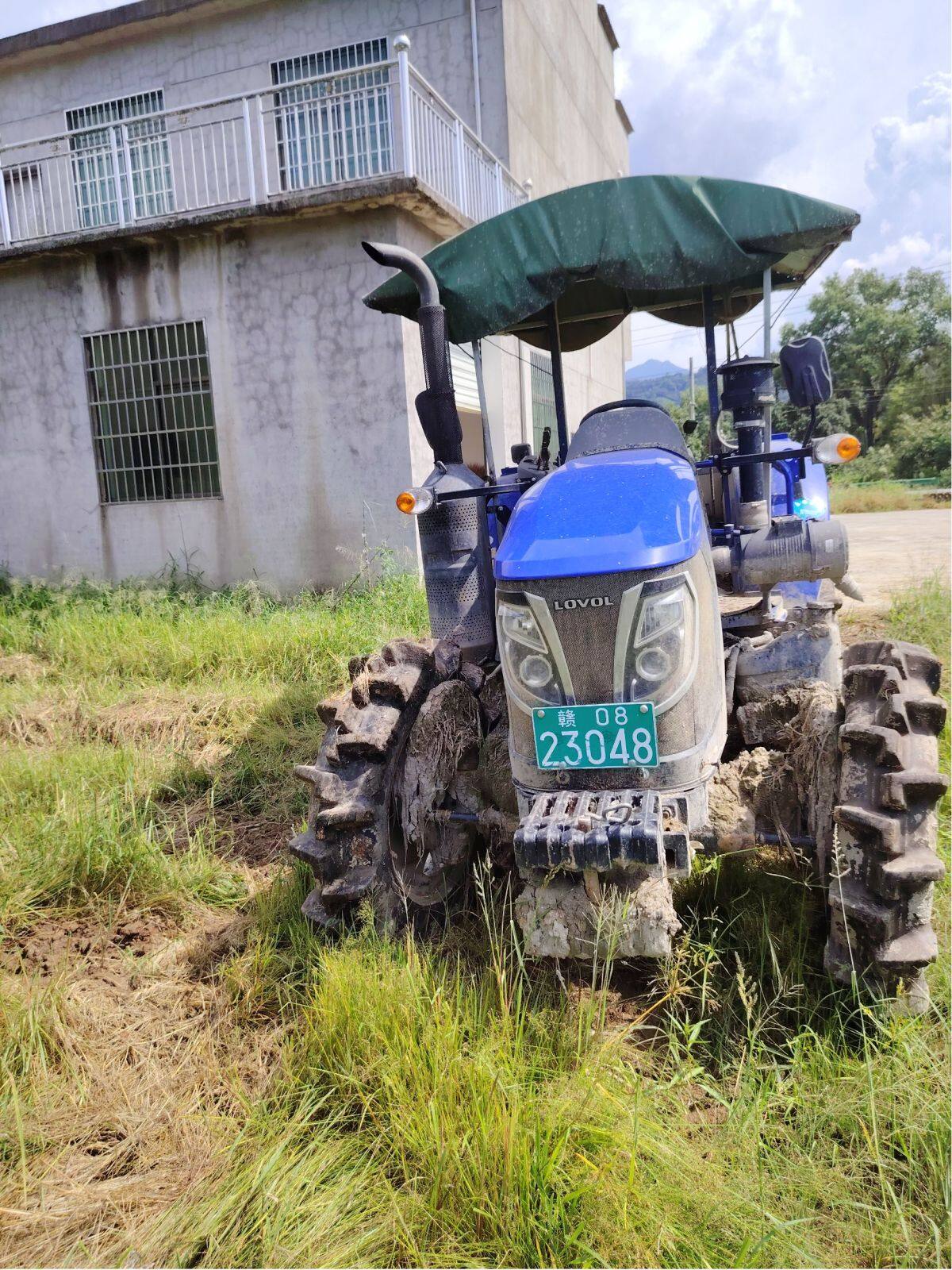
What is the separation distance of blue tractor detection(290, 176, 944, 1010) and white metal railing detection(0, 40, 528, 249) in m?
5.37

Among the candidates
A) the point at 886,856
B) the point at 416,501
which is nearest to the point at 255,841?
the point at 416,501

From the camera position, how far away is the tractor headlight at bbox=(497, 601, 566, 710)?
7.99 ft

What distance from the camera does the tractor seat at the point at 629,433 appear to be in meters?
3.23

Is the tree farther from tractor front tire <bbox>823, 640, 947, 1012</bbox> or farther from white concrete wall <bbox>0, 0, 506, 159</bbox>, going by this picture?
tractor front tire <bbox>823, 640, 947, 1012</bbox>

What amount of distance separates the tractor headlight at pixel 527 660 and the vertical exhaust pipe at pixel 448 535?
3.40 ft

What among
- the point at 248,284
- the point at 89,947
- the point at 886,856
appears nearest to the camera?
the point at 886,856

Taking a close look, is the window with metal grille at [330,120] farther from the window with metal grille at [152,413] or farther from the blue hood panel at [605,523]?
the blue hood panel at [605,523]

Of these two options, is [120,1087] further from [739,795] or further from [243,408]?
[243,408]

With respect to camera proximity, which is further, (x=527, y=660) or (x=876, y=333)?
(x=876, y=333)

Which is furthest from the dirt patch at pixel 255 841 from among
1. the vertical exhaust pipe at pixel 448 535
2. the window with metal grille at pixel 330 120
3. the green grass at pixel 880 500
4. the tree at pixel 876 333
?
the tree at pixel 876 333

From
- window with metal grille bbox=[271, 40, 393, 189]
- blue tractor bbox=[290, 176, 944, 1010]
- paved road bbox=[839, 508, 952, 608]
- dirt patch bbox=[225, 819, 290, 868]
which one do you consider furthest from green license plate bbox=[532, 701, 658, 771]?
window with metal grille bbox=[271, 40, 393, 189]

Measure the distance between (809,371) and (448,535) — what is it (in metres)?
1.48

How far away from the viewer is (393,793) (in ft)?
10.1

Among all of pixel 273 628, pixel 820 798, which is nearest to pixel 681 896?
pixel 820 798
